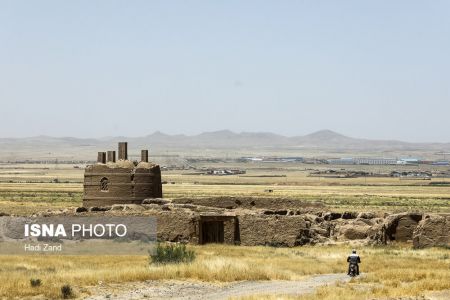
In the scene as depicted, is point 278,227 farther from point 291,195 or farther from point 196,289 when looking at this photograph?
point 291,195

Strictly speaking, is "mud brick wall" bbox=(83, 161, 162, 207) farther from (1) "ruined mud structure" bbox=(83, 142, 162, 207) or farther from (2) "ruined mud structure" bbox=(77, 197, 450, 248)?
(2) "ruined mud structure" bbox=(77, 197, 450, 248)

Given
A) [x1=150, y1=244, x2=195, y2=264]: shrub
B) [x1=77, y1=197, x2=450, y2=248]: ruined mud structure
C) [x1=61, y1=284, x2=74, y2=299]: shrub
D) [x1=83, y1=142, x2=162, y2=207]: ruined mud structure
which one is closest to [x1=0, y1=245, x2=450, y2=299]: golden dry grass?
[x1=61, y1=284, x2=74, y2=299]: shrub

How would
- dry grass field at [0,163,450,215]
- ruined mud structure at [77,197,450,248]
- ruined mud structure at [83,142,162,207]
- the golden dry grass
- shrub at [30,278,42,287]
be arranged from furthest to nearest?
dry grass field at [0,163,450,215], ruined mud structure at [83,142,162,207], ruined mud structure at [77,197,450,248], the golden dry grass, shrub at [30,278,42,287]

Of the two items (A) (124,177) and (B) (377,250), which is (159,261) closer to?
(B) (377,250)

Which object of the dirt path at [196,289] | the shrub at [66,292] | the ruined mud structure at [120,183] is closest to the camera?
the shrub at [66,292]

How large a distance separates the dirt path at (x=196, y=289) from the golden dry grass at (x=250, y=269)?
2.02ft

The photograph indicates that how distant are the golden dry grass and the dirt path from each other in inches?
24.3

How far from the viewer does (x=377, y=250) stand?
3350 cm

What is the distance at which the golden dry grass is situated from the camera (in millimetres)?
22781

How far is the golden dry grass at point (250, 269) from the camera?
74.7ft

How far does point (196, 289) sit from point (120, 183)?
19226mm

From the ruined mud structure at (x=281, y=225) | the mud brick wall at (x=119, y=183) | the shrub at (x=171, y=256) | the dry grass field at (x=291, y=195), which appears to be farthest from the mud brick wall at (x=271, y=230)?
the dry grass field at (x=291, y=195)

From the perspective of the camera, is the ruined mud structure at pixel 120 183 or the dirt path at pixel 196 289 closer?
the dirt path at pixel 196 289

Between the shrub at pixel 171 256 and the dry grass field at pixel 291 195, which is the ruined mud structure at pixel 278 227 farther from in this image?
the dry grass field at pixel 291 195
